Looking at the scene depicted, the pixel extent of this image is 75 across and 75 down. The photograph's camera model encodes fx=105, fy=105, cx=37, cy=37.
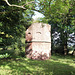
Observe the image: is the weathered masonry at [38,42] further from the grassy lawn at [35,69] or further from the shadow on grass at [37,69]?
the shadow on grass at [37,69]

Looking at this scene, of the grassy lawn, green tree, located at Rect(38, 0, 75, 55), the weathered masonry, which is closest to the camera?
green tree, located at Rect(38, 0, 75, 55)

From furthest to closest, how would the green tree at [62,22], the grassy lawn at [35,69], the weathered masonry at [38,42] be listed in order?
the weathered masonry at [38,42]
the grassy lawn at [35,69]
the green tree at [62,22]

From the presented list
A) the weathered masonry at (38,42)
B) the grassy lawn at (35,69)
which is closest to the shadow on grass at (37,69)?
the grassy lawn at (35,69)

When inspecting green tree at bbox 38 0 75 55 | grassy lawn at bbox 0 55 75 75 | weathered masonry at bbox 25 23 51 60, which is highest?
green tree at bbox 38 0 75 55

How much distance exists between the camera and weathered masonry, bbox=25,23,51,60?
1264 cm

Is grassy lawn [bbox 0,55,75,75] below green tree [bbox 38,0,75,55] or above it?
below

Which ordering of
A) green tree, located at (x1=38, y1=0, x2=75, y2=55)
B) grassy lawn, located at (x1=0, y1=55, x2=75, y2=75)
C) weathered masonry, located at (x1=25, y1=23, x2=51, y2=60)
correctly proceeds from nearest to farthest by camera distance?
green tree, located at (x1=38, y1=0, x2=75, y2=55) < grassy lawn, located at (x1=0, y1=55, x2=75, y2=75) < weathered masonry, located at (x1=25, y1=23, x2=51, y2=60)

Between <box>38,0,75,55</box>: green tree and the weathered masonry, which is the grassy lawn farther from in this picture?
<box>38,0,75,55</box>: green tree

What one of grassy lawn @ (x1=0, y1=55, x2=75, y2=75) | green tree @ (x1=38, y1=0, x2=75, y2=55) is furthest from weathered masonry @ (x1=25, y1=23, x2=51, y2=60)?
grassy lawn @ (x1=0, y1=55, x2=75, y2=75)

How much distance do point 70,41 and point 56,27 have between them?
12.5ft

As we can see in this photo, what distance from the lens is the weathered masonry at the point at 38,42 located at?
41.5 ft

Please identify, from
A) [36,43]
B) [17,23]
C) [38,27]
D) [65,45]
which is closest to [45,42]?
[36,43]

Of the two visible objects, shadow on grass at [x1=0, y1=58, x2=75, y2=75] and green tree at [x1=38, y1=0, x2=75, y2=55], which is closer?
green tree at [x1=38, y1=0, x2=75, y2=55]

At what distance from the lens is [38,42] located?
1270cm
